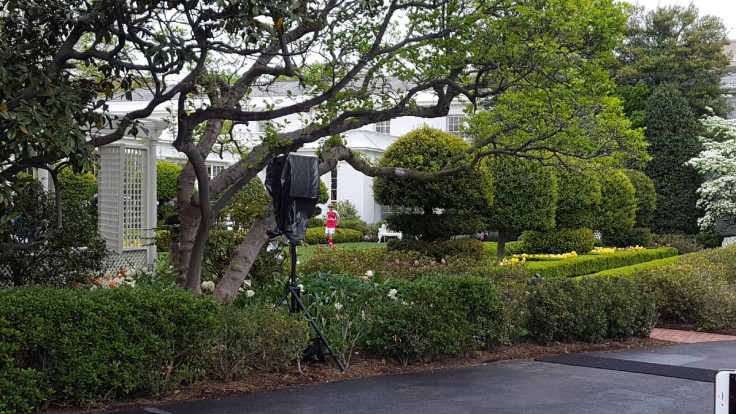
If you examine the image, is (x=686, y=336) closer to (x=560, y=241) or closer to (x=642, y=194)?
(x=560, y=241)

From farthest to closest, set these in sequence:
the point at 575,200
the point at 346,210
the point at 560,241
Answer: the point at 346,210 → the point at 575,200 → the point at 560,241

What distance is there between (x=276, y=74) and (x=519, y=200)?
13.8 metres

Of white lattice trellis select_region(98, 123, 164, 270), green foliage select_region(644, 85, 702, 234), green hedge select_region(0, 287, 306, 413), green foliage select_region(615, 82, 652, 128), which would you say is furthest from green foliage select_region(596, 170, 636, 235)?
green hedge select_region(0, 287, 306, 413)

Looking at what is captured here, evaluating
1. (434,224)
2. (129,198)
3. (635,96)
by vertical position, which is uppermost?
(635,96)

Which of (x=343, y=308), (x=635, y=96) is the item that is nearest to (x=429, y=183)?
(x=343, y=308)

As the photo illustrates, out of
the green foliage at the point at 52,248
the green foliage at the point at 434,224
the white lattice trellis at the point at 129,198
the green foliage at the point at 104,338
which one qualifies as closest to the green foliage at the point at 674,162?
the green foliage at the point at 434,224

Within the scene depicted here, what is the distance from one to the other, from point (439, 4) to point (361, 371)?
13.5 ft

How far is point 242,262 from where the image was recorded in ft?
31.6

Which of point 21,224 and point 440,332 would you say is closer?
point 440,332

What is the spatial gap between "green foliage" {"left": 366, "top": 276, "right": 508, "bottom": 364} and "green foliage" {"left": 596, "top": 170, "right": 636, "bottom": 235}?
17479 mm

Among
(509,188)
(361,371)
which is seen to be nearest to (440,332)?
(361,371)

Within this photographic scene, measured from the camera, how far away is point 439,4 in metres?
8.72

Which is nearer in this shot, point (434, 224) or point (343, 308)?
point (343, 308)

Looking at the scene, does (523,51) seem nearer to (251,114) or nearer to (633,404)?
(251,114)
